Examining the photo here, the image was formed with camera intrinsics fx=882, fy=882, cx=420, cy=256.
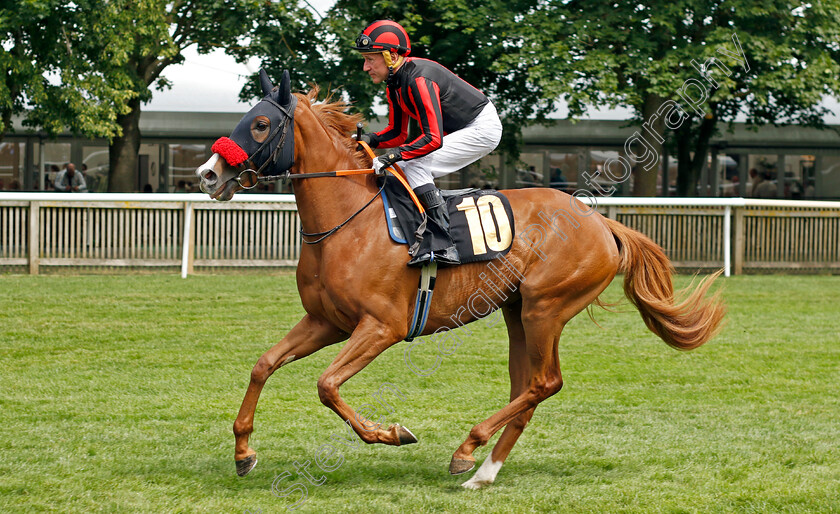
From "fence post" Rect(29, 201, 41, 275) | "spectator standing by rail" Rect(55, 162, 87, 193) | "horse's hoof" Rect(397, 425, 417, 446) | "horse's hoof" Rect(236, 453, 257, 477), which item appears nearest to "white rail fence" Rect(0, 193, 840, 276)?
"fence post" Rect(29, 201, 41, 275)

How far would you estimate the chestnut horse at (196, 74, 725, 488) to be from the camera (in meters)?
4.31

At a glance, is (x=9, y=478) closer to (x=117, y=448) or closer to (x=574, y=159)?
(x=117, y=448)

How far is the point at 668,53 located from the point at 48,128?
35.2ft

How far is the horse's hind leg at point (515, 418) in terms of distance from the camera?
4480 millimetres

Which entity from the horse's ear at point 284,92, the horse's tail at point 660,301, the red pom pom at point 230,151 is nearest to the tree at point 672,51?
the horse's tail at point 660,301

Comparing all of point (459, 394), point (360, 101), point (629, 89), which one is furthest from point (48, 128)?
point (459, 394)

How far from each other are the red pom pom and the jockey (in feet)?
2.36

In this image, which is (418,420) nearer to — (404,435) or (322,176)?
(404,435)

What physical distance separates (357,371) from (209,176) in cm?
115

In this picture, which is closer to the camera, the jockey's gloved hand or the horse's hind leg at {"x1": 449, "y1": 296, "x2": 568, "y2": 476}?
the jockey's gloved hand

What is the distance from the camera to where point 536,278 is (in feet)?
15.7

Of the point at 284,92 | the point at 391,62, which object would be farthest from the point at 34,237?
the point at 391,62

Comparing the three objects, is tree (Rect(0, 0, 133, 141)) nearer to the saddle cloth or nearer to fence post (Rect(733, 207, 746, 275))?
fence post (Rect(733, 207, 746, 275))

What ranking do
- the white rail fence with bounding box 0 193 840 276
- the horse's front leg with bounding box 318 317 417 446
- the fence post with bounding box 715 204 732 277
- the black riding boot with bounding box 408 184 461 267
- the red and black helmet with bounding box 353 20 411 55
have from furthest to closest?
the fence post with bounding box 715 204 732 277 < the white rail fence with bounding box 0 193 840 276 < the black riding boot with bounding box 408 184 461 267 < the red and black helmet with bounding box 353 20 411 55 < the horse's front leg with bounding box 318 317 417 446
